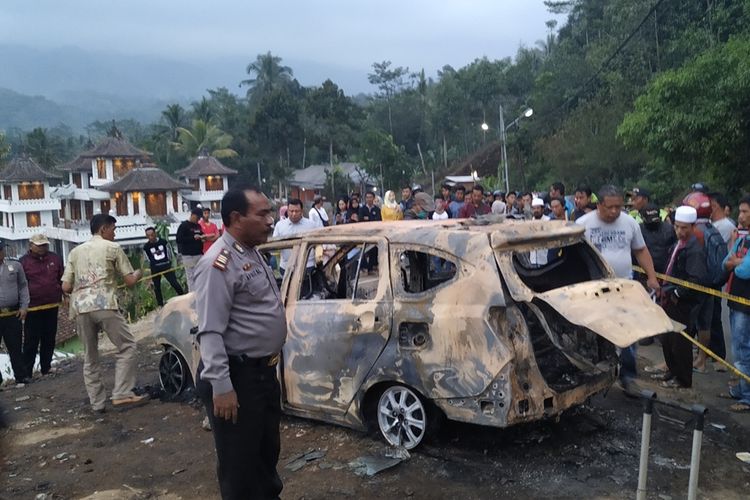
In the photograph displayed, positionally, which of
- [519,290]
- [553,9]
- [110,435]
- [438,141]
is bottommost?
[110,435]

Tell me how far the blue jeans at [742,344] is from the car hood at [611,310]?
144cm

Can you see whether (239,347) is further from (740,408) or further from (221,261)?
(740,408)

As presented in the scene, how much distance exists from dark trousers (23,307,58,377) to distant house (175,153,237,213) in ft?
136

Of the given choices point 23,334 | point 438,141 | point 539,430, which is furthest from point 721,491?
point 438,141

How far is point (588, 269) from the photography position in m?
5.54

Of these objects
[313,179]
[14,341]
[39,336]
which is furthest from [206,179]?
[14,341]

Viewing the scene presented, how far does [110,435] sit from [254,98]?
7494 centimetres

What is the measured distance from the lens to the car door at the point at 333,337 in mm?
5066

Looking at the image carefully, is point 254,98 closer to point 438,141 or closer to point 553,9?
point 438,141

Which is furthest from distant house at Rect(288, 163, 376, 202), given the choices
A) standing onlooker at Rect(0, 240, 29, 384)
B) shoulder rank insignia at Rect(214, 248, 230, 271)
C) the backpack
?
shoulder rank insignia at Rect(214, 248, 230, 271)

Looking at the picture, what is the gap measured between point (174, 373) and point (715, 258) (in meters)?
5.61

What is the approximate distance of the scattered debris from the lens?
5094 mm

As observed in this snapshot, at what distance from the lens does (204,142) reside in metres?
56.8

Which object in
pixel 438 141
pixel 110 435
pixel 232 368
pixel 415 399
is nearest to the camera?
pixel 232 368
